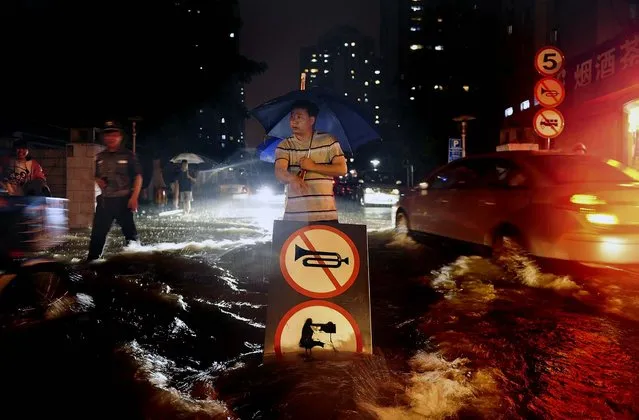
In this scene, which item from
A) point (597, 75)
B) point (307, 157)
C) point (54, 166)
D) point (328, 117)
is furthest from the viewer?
point (597, 75)

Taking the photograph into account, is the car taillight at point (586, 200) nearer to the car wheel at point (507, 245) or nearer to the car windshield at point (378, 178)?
the car wheel at point (507, 245)

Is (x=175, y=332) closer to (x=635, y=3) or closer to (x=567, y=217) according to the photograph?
(x=567, y=217)

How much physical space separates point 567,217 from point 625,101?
1232 cm

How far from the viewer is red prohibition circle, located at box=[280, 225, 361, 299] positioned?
378 centimetres

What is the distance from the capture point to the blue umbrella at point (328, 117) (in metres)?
5.24

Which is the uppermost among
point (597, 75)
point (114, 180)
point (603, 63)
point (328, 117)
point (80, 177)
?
point (603, 63)

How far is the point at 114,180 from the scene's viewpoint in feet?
23.7

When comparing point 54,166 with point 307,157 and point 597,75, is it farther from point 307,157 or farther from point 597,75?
point 597,75

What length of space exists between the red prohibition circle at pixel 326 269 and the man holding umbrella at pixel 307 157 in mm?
992

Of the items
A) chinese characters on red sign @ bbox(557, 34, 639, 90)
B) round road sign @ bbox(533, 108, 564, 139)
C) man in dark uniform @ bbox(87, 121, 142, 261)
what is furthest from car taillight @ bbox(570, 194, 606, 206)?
chinese characters on red sign @ bbox(557, 34, 639, 90)

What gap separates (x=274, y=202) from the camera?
29188mm

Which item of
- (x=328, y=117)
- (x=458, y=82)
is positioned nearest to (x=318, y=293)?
(x=328, y=117)

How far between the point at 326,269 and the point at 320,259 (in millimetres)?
80

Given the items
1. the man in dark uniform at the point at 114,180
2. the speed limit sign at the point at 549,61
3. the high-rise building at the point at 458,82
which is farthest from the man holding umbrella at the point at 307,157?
the high-rise building at the point at 458,82
